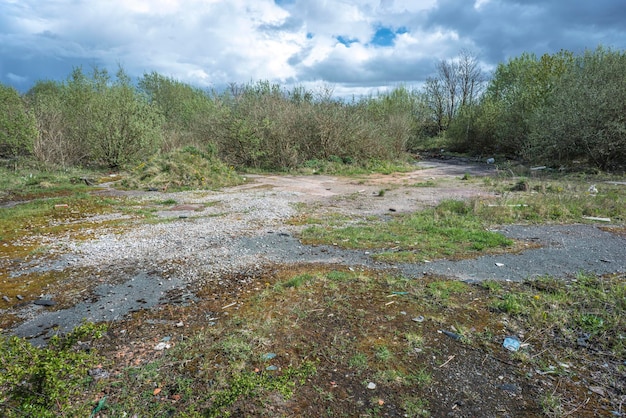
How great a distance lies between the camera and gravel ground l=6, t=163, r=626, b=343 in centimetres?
417

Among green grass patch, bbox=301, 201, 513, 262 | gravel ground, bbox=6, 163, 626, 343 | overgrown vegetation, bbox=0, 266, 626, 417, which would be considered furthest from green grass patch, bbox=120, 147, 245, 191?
overgrown vegetation, bbox=0, 266, 626, 417

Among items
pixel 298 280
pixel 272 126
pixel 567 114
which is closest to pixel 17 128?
pixel 272 126

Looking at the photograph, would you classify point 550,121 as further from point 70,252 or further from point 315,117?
point 70,252

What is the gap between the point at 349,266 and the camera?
16.9 feet

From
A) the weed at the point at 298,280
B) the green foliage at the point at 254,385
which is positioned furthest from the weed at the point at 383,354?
the weed at the point at 298,280

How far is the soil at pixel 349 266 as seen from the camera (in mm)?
2744

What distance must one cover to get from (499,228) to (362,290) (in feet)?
13.3

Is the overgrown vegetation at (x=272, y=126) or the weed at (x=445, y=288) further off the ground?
the overgrown vegetation at (x=272, y=126)

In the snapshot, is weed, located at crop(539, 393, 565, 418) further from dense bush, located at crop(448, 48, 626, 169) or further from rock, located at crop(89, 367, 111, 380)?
dense bush, located at crop(448, 48, 626, 169)

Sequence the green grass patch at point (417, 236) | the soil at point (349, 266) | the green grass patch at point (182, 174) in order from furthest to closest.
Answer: the green grass patch at point (182, 174) < the green grass patch at point (417, 236) < the soil at point (349, 266)

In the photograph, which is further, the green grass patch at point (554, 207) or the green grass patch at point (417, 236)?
the green grass patch at point (554, 207)

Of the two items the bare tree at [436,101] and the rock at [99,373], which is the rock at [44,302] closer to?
the rock at [99,373]

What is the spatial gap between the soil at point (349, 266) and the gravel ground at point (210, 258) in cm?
2

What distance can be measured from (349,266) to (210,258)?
6.90 feet
